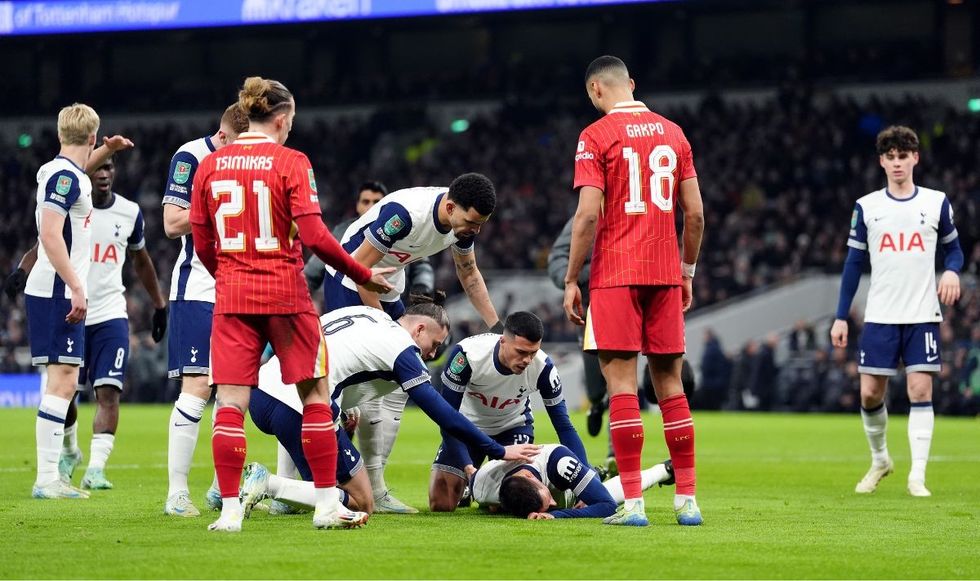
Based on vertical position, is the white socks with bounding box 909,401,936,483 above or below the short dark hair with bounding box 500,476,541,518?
above

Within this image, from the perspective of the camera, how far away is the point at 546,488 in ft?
26.4

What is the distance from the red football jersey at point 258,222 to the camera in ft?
21.5

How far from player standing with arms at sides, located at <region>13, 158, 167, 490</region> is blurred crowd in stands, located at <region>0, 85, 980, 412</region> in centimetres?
1752

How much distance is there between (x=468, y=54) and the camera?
41625 mm

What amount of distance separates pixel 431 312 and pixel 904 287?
12.9 feet

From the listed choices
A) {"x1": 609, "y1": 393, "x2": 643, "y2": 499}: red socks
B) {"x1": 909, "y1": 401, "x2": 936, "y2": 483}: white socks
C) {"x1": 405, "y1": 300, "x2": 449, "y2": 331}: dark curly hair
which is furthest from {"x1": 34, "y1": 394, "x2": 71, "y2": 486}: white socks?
{"x1": 909, "y1": 401, "x2": 936, "y2": 483}: white socks

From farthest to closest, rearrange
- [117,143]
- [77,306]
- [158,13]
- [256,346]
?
[158,13], [77,306], [117,143], [256,346]

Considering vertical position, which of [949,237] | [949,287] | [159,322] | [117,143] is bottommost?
[159,322]

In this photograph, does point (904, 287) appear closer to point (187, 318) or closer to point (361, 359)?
point (361, 359)

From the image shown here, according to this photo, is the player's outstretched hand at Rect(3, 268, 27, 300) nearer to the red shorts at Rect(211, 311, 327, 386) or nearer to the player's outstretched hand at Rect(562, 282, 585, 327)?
the red shorts at Rect(211, 311, 327, 386)

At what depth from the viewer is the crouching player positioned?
728 centimetres

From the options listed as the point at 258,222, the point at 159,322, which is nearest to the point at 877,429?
the point at 159,322

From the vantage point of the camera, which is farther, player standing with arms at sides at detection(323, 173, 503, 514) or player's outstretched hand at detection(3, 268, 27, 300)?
player's outstretched hand at detection(3, 268, 27, 300)

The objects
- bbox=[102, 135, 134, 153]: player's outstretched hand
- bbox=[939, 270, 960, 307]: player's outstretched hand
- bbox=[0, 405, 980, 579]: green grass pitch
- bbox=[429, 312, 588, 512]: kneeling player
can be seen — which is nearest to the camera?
bbox=[0, 405, 980, 579]: green grass pitch
